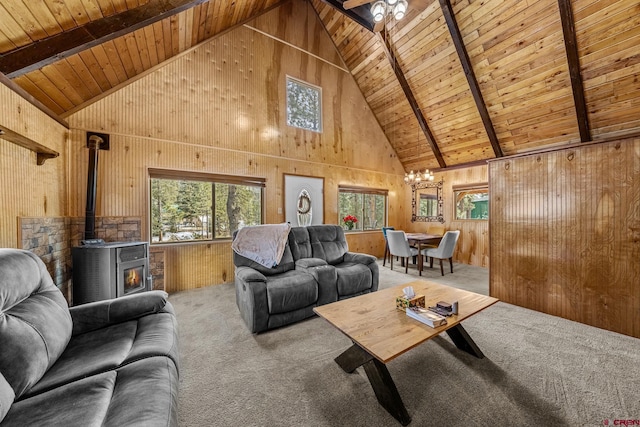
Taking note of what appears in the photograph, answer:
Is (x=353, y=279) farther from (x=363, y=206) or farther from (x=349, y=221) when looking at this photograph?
(x=363, y=206)

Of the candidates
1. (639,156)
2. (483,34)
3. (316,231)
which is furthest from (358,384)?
(483,34)

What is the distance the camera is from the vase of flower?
584cm

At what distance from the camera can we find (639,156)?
234cm

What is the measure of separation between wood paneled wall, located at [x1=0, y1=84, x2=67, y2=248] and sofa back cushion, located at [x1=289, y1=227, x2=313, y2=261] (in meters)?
2.68

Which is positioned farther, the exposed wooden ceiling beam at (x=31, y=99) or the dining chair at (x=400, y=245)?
the dining chair at (x=400, y=245)

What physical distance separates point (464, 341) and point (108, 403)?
8.05 feet

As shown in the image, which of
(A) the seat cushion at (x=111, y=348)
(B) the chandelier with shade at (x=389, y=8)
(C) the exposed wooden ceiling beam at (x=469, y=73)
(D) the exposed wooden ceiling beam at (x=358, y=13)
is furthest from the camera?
(D) the exposed wooden ceiling beam at (x=358, y=13)

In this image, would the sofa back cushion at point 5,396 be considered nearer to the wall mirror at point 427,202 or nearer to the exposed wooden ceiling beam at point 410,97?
the exposed wooden ceiling beam at point 410,97

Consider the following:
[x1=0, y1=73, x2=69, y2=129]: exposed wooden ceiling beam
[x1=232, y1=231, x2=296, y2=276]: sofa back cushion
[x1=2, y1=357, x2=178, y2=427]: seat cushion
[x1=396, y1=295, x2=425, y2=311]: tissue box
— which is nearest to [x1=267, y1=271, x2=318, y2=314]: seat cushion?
[x1=232, y1=231, x2=296, y2=276]: sofa back cushion

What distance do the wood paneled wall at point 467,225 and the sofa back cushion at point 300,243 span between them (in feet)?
15.0

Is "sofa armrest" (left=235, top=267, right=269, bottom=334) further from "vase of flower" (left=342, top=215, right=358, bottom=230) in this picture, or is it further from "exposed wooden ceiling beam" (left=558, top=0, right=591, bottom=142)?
"exposed wooden ceiling beam" (left=558, top=0, right=591, bottom=142)

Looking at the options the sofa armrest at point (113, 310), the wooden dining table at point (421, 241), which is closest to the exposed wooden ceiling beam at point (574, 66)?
the wooden dining table at point (421, 241)

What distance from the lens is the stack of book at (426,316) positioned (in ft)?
5.49

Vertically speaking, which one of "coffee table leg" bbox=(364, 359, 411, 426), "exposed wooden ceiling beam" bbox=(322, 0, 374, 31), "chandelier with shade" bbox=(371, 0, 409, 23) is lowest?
"coffee table leg" bbox=(364, 359, 411, 426)
